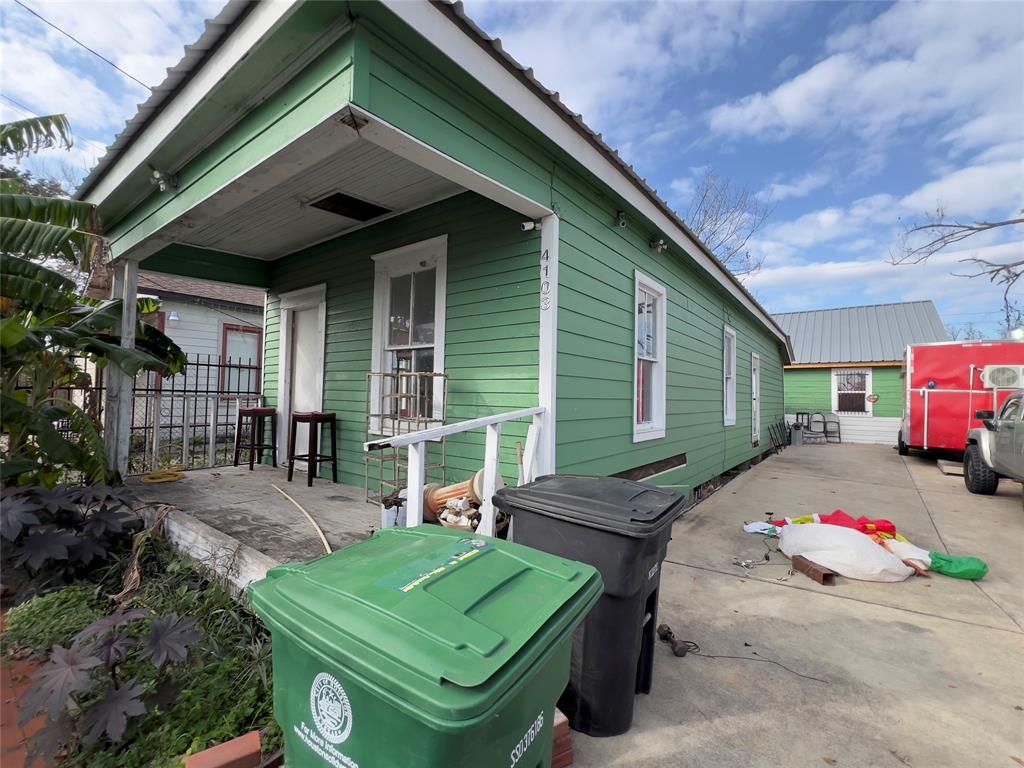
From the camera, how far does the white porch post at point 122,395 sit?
4367 mm

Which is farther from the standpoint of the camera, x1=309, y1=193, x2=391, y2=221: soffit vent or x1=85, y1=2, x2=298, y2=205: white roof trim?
x1=309, y1=193, x2=391, y2=221: soffit vent

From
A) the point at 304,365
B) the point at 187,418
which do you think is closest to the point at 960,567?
the point at 304,365

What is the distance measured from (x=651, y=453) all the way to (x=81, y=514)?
17.2 ft

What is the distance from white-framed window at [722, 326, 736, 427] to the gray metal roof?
10.1m

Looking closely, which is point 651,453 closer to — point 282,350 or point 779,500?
point 779,500

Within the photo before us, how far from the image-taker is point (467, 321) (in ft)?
13.4

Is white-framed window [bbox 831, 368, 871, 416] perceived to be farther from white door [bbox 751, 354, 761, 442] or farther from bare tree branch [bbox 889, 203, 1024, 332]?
bare tree branch [bbox 889, 203, 1024, 332]

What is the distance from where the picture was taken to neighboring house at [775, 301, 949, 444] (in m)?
15.4

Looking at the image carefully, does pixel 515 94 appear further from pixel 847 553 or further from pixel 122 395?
pixel 122 395

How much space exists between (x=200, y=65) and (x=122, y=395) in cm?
337

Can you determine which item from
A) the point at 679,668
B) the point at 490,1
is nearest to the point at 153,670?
the point at 679,668

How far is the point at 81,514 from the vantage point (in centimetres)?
333

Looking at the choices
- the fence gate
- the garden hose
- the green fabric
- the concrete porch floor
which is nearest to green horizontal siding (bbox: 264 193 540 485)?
the concrete porch floor

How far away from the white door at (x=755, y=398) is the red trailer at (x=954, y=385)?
3.33 meters
